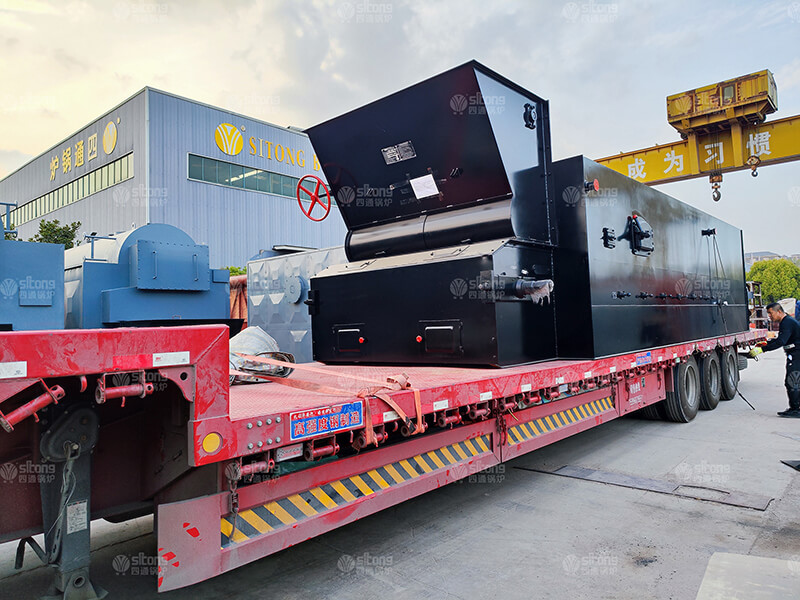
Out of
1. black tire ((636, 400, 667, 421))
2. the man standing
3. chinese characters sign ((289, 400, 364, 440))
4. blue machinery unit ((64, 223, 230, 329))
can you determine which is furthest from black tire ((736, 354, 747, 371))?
chinese characters sign ((289, 400, 364, 440))

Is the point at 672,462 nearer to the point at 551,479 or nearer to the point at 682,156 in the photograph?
the point at 551,479

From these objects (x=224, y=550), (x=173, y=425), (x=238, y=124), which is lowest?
(x=224, y=550)

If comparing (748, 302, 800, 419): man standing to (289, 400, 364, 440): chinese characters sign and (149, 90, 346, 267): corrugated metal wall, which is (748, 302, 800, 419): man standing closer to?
(289, 400, 364, 440): chinese characters sign

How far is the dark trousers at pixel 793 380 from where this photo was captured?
316 inches

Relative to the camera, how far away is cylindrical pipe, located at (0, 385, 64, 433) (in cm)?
177

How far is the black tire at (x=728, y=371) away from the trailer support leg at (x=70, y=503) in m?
9.26

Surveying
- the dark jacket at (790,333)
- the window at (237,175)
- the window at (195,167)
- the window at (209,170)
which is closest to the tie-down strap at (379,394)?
the dark jacket at (790,333)

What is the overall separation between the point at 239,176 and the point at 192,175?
2.34 meters

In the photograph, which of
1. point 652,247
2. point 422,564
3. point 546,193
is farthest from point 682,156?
point 422,564

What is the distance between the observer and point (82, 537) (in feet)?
7.50

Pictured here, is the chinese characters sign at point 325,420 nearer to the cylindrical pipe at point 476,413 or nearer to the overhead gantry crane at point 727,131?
the cylindrical pipe at point 476,413

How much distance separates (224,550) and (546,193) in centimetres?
392

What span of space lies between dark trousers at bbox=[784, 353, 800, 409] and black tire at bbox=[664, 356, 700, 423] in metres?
1.57

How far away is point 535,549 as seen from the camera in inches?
141
